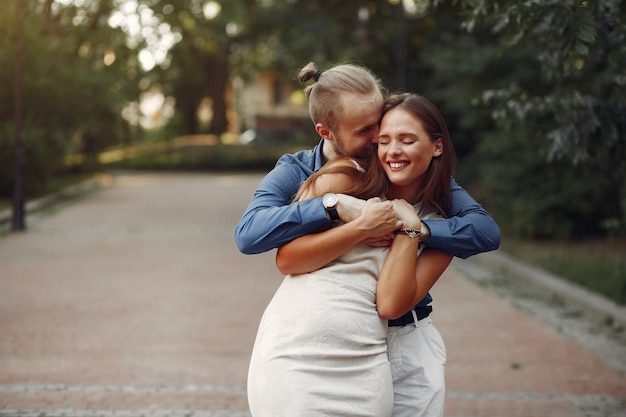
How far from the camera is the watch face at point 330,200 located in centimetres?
282

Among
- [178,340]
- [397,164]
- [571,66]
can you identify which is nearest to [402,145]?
[397,164]

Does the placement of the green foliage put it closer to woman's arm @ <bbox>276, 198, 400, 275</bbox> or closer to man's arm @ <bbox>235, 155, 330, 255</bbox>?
man's arm @ <bbox>235, 155, 330, 255</bbox>

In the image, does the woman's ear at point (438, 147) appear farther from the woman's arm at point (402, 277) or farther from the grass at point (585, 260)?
the grass at point (585, 260)

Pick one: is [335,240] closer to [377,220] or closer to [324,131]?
[377,220]

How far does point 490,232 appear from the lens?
307 cm

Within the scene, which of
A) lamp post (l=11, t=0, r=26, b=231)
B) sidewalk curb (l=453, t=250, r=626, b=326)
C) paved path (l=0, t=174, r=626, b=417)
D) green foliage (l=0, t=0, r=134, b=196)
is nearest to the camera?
paved path (l=0, t=174, r=626, b=417)

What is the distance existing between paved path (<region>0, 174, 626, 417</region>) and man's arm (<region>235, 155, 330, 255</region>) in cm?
316

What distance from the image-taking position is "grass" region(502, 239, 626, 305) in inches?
403

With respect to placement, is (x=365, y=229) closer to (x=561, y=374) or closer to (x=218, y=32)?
(x=561, y=374)

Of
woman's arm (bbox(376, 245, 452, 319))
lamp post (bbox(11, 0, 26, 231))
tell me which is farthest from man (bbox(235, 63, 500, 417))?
lamp post (bbox(11, 0, 26, 231))

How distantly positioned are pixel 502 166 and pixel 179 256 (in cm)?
541

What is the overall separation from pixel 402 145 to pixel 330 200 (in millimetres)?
280

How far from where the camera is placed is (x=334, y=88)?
9.26 ft

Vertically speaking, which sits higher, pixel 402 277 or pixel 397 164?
pixel 397 164
